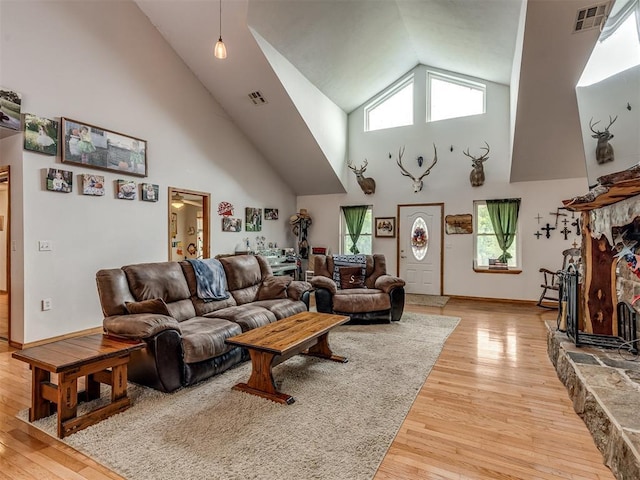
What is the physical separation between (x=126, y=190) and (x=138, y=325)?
2.85 metres

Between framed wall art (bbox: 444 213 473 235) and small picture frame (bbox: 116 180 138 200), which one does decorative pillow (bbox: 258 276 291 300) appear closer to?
small picture frame (bbox: 116 180 138 200)

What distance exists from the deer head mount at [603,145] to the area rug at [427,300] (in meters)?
3.13

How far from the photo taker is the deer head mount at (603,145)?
427 centimetres

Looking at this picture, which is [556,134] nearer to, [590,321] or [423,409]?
[590,321]

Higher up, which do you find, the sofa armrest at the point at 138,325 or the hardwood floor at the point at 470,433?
the sofa armrest at the point at 138,325

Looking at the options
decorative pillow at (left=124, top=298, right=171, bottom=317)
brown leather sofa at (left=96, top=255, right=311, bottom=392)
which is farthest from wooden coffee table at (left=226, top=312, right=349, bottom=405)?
decorative pillow at (left=124, top=298, right=171, bottom=317)

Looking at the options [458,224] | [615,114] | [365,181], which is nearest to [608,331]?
[615,114]

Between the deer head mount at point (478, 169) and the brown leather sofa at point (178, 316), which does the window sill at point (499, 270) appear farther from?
the brown leather sofa at point (178, 316)

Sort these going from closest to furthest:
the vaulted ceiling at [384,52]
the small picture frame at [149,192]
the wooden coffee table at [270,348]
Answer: the wooden coffee table at [270,348] < the vaulted ceiling at [384,52] < the small picture frame at [149,192]

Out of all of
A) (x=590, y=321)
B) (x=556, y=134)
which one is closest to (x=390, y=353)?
(x=590, y=321)

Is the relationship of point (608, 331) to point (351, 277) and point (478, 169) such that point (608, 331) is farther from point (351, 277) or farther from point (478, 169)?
point (478, 169)

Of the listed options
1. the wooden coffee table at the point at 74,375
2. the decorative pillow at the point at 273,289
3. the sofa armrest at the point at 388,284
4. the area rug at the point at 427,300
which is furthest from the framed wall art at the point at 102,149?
the area rug at the point at 427,300

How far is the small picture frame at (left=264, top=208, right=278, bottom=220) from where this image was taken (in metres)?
7.58

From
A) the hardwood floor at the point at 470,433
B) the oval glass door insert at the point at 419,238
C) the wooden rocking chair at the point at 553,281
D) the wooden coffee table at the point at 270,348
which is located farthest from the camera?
the oval glass door insert at the point at 419,238
